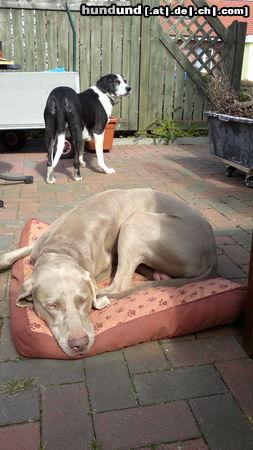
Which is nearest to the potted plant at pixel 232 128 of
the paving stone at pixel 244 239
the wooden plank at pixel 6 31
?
the paving stone at pixel 244 239

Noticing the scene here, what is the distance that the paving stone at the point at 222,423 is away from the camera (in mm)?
1742

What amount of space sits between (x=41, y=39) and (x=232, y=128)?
4753mm

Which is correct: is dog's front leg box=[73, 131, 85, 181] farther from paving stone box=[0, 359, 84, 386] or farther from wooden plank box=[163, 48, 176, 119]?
paving stone box=[0, 359, 84, 386]

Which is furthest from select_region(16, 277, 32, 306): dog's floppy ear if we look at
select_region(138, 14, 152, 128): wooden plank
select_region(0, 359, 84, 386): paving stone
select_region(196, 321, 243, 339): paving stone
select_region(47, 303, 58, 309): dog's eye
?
select_region(138, 14, 152, 128): wooden plank

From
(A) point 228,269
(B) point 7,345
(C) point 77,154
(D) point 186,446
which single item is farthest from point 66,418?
(C) point 77,154

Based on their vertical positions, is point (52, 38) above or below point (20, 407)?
above

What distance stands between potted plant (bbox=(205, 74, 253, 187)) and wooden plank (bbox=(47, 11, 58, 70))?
145 inches

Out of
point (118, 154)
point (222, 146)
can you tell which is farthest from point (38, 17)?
point (222, 146)

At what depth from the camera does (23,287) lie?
2.33 metres

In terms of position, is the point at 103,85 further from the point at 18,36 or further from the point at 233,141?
the point at 18,36

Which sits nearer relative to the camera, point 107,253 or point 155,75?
point 107,253

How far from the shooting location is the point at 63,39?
8.39m

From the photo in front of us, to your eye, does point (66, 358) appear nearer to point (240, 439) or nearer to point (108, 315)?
point (108, 315)

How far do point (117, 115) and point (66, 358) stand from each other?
300 inches
